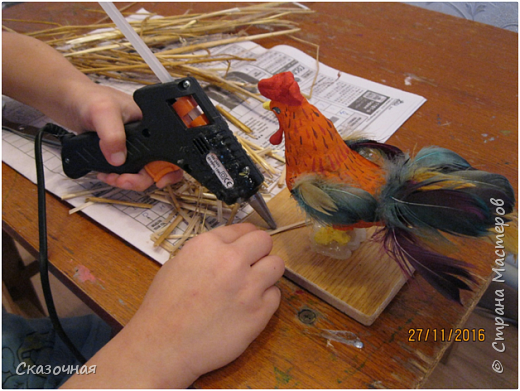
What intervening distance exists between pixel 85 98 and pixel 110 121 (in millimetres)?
126

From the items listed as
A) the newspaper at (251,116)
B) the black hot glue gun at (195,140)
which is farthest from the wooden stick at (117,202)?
the black hot glue gun at (195,140)

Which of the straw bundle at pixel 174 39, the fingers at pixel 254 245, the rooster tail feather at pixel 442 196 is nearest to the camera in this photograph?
the rooster tail feather at pixel 442 196

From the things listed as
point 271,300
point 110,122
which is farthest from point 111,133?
point 271,300

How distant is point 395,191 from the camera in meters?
0.46

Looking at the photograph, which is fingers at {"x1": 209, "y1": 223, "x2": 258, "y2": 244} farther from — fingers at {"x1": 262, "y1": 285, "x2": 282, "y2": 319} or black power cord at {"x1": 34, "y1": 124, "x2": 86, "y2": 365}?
black power cord at {"x1": 34, "y1": 124, "x2": 86, "y2": 365}

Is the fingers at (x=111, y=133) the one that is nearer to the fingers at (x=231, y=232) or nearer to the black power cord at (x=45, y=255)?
the black power cord at (x=45, y=255)

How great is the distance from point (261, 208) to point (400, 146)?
0.35 meters

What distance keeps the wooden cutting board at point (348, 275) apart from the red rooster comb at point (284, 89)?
0.69 ft

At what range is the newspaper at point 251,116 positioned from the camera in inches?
27.2

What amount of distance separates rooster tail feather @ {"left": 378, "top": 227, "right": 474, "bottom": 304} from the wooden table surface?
9 cm

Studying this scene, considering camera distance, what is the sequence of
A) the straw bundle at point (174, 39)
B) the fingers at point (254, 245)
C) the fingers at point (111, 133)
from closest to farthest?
the fingers at point (254, 245) < the fingers at point (111, 133) < the straw bundle at point (174, 39)

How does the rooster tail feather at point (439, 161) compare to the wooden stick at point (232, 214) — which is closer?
the rooster tail feather at point (439, 161)

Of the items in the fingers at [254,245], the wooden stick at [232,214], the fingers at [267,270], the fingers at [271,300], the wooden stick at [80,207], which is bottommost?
the fingers at [271,300]

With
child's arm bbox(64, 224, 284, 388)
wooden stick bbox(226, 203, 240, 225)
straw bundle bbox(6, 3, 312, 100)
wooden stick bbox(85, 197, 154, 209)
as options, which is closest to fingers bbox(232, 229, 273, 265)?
child's arm bbox(64, 224, 284, 388)
